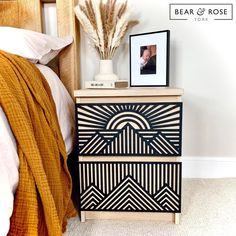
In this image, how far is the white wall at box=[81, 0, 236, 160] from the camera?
1.60 m

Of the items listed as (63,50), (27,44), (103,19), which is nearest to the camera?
(27,44)

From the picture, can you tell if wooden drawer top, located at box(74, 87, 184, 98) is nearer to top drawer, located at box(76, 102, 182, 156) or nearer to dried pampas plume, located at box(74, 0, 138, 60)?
top drawer, located at box(76, 102, 182, 156)

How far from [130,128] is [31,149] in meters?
0.53

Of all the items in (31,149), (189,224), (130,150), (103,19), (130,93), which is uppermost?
(103,19)

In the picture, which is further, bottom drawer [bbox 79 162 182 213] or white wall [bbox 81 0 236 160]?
white wall [bbox 81 0 236 160]

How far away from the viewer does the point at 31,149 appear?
2.27ft

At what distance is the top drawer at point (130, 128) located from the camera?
1129mm

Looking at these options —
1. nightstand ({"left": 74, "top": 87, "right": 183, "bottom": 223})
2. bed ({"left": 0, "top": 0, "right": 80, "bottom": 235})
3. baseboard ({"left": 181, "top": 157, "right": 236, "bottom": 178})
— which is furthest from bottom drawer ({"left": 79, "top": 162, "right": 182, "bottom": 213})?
baseboard ({"left": 181, "top": 157, "right": 236, "bottom": 178})

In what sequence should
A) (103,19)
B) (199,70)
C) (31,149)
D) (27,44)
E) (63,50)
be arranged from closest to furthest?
(31,149) → (27,44) → (103,19) → (63,50) → (199,70)

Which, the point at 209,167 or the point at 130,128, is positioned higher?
the point at 130,128

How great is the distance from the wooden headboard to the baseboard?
0.88 metres

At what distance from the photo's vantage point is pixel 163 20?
1607 mm

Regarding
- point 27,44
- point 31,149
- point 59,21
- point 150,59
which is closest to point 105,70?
point 150,59

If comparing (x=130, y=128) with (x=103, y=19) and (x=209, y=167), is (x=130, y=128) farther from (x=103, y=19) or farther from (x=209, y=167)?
(x=209, y=167)
